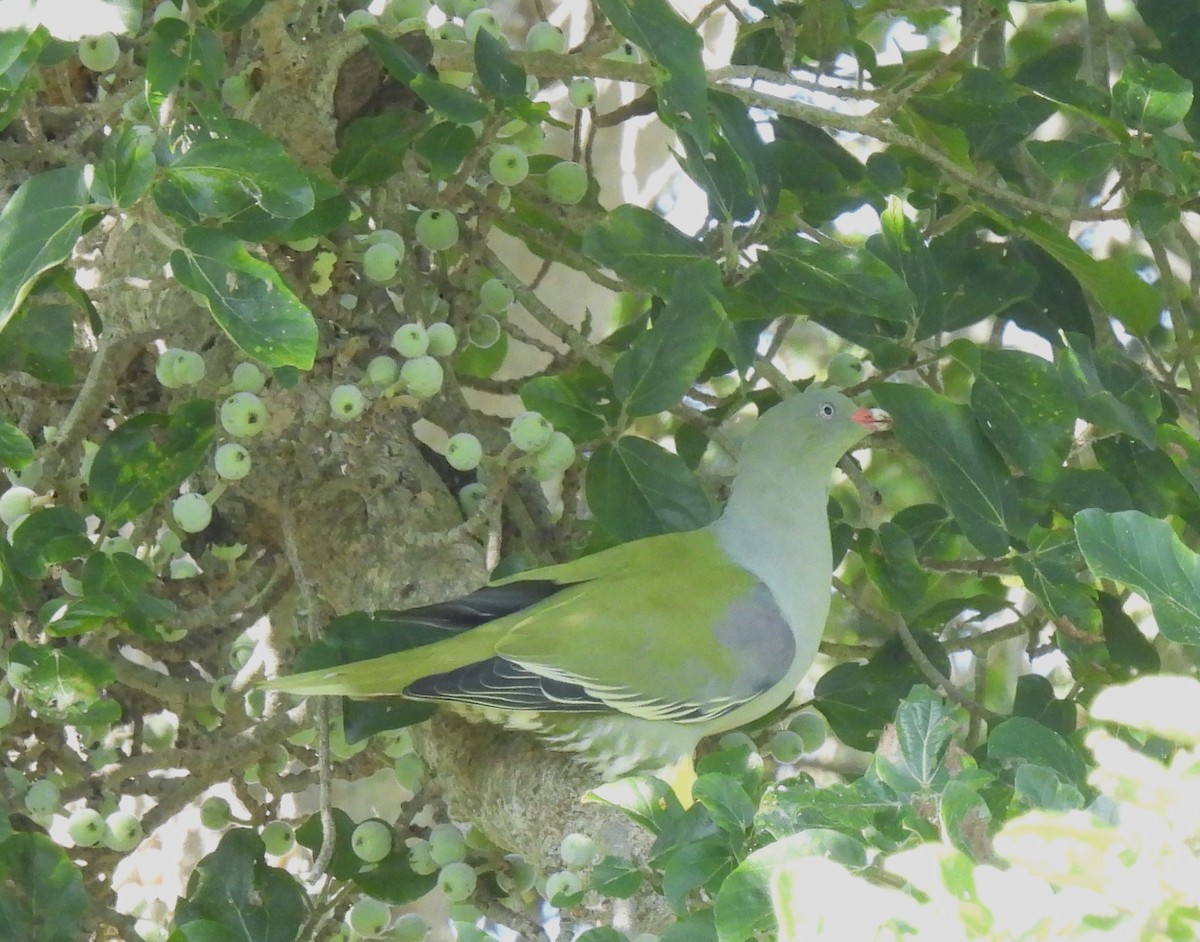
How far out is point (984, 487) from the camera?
1313mm

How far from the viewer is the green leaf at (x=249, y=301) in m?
0.99

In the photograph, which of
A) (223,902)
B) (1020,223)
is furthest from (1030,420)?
(223,902)

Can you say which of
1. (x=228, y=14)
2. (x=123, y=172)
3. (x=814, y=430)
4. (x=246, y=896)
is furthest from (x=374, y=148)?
(x=246, y=896)

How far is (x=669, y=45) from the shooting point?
1122mm

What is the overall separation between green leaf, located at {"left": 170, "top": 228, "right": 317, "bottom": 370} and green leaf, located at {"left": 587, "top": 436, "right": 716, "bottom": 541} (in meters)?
0.42

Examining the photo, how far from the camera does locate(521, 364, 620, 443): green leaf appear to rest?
4.35ft

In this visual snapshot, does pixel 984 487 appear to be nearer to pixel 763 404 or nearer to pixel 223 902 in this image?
pixel 763 404

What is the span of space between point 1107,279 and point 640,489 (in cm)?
51

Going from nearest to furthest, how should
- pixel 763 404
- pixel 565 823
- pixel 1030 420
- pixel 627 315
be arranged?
pixel 565 823 → pixel 1030 420 → pixel 763 404 → pixel 627 315

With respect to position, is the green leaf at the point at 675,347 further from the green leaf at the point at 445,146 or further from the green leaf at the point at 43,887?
the green leaf at the point at 43,887

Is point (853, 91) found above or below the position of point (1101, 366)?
above

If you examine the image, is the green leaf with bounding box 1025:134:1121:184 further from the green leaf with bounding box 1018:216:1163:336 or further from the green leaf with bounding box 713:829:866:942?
the green leaf with bounding box 713:829:866:942

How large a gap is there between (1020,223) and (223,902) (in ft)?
3.26

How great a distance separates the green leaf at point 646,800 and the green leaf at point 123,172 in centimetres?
52
